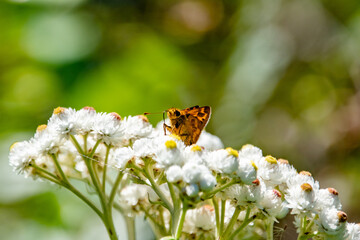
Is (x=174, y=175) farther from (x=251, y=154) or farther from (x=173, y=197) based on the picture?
(x=251, y=154)

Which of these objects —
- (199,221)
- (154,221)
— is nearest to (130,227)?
(154,221)

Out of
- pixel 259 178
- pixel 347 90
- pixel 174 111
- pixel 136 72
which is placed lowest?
pixel 259 178

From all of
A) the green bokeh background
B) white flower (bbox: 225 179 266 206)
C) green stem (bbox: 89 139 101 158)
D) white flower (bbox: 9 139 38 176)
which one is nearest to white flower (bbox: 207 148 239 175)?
white flower (bbox: 225 179 266 206)

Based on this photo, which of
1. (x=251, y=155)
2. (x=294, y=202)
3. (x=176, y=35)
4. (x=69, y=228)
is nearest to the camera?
(x=294, y=202)

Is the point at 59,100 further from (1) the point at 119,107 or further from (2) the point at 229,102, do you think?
(2) the point at 229,102

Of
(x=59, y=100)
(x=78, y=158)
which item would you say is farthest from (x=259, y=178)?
(x=59, y=100)

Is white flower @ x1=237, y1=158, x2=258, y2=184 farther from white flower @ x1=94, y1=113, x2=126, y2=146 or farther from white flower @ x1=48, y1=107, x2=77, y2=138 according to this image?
white flower @ x1=48, y1=107, x2=77, y2=138
